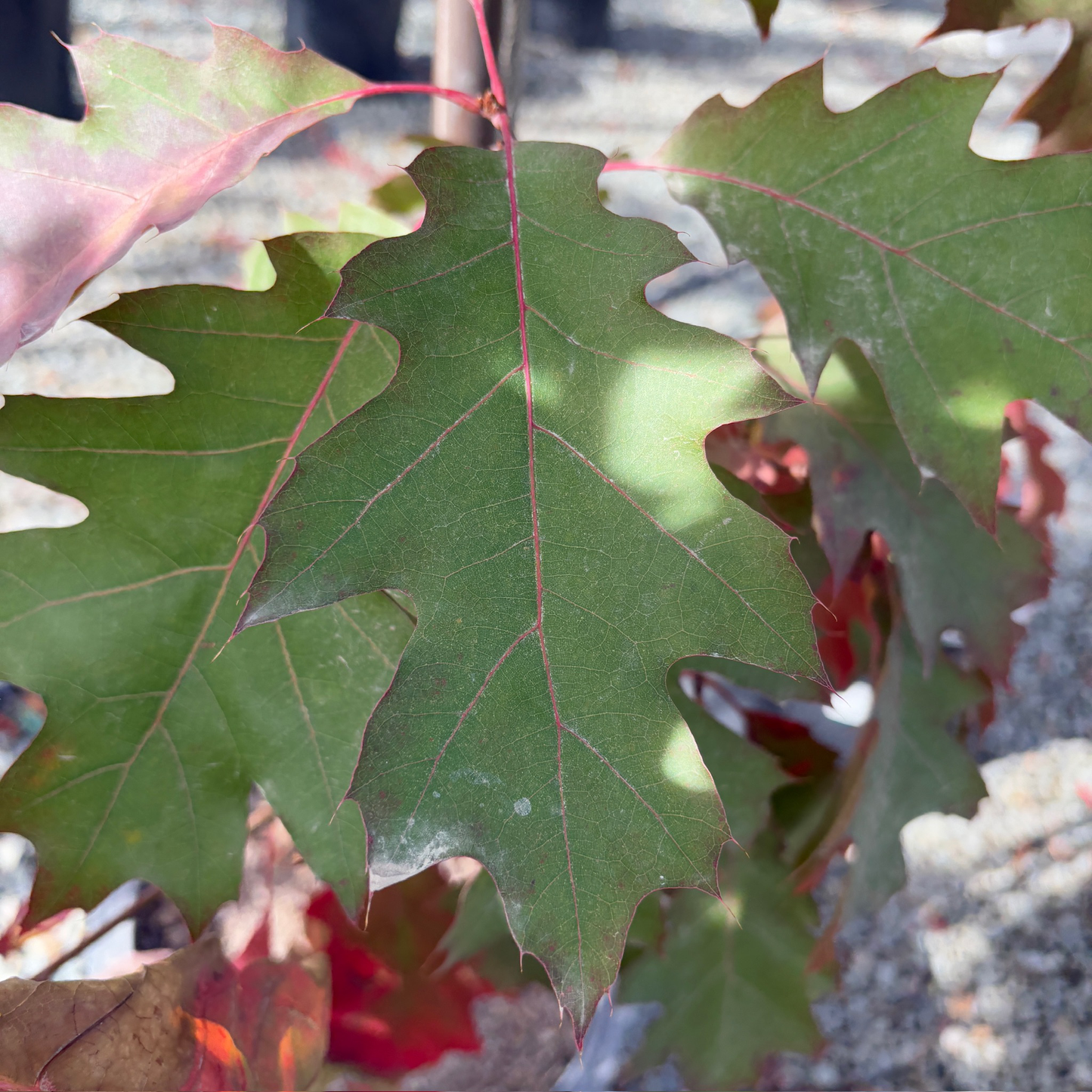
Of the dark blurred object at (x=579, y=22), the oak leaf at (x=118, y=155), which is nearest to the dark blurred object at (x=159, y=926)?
the oak leaf at (x=118, y=155)

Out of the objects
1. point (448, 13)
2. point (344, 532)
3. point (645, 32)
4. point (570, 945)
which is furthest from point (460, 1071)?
point (645, 32)

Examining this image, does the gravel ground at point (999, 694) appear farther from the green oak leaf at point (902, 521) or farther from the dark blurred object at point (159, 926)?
the dark blurred object at point (159, 926)

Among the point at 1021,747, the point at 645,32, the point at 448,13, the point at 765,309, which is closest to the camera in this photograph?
the point at 448,13

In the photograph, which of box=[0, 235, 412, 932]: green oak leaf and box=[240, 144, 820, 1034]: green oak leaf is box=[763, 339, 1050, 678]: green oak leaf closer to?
box=[240, 144, 820, 1034]: green oak leaf

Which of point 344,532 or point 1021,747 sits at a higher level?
point 344,532

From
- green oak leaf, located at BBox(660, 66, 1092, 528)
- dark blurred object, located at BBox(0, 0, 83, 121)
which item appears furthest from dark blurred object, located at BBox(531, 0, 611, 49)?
green oak leaf, located at BBox(660, 66, 1092, 528)

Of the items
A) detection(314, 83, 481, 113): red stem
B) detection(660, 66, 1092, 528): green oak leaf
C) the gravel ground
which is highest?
detection(314, 83, 481, 113): red stem

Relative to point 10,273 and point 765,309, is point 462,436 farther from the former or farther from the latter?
point 765,309
